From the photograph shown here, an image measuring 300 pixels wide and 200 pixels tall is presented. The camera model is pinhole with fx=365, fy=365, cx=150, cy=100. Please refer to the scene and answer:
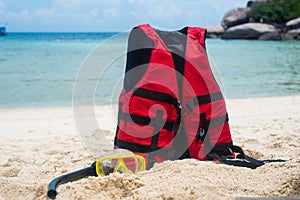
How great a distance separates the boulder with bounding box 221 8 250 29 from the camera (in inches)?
1603

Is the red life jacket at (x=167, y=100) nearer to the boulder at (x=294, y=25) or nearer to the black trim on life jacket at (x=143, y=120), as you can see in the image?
the black trim on life jacket at (x=143, y=120)

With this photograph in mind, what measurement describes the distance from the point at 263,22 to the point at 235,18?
3447 millimetres

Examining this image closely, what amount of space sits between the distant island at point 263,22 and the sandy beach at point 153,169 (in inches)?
1260

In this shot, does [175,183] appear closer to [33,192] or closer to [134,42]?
[33,192]

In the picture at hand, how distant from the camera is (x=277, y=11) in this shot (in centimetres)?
3872

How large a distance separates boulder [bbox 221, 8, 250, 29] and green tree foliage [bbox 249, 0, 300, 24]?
3.85ft

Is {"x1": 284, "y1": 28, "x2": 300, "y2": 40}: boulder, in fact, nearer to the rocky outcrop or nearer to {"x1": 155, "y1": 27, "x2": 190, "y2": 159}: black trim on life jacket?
the rocky outcrop

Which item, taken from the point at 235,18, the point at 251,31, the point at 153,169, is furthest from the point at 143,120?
the point at 235,18

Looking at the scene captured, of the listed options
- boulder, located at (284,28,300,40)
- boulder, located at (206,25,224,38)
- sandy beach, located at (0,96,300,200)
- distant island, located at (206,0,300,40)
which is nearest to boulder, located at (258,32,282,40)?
distant island, located at (206,0,300,40)

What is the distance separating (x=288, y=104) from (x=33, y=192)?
15.5 feet

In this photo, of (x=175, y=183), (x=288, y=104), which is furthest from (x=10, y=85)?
(x=175, y=183)

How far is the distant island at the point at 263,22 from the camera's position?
34500mm

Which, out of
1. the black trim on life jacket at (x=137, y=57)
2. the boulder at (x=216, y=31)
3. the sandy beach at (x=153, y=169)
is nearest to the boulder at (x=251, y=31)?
the boulder at (x=216, y=31)

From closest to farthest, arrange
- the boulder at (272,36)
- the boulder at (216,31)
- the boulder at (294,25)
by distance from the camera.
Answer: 1. the boulder at (272,36)
2. the boulder at (294,25)
3. the boulder at (216,31)
